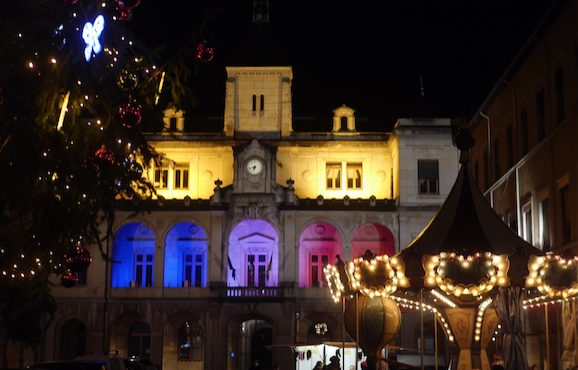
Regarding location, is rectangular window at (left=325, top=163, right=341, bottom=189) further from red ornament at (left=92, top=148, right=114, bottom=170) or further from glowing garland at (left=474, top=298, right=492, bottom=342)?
red ornament at (left=92, top=148, right=114, bottom=170)

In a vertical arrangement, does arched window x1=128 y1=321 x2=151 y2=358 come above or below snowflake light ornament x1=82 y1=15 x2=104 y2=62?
below

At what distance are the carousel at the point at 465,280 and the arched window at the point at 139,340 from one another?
26.9 meters

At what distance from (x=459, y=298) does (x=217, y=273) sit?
25.3 metres

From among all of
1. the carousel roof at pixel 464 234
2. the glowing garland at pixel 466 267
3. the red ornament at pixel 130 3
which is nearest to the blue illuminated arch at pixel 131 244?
the carousel roof at pixel 464 234

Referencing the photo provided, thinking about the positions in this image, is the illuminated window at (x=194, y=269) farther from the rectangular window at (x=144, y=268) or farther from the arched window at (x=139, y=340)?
the arched window at (x=139, y=340)

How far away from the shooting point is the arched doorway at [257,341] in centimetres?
4369

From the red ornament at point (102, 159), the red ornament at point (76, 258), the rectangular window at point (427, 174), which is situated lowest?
the red ornament at point (76, 258)

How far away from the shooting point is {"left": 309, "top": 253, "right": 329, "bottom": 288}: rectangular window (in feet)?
142

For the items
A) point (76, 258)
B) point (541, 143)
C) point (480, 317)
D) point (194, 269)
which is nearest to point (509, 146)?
point (541, 143)

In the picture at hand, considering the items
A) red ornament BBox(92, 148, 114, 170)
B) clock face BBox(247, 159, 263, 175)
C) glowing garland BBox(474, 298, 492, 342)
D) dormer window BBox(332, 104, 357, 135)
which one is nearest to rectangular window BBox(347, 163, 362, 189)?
dormer window BBox(332, 104, 357, 135)

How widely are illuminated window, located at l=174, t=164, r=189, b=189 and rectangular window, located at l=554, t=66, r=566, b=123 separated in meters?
27.3

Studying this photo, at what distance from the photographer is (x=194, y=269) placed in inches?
1735

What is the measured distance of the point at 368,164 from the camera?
148 ft

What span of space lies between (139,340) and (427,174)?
779 inches
